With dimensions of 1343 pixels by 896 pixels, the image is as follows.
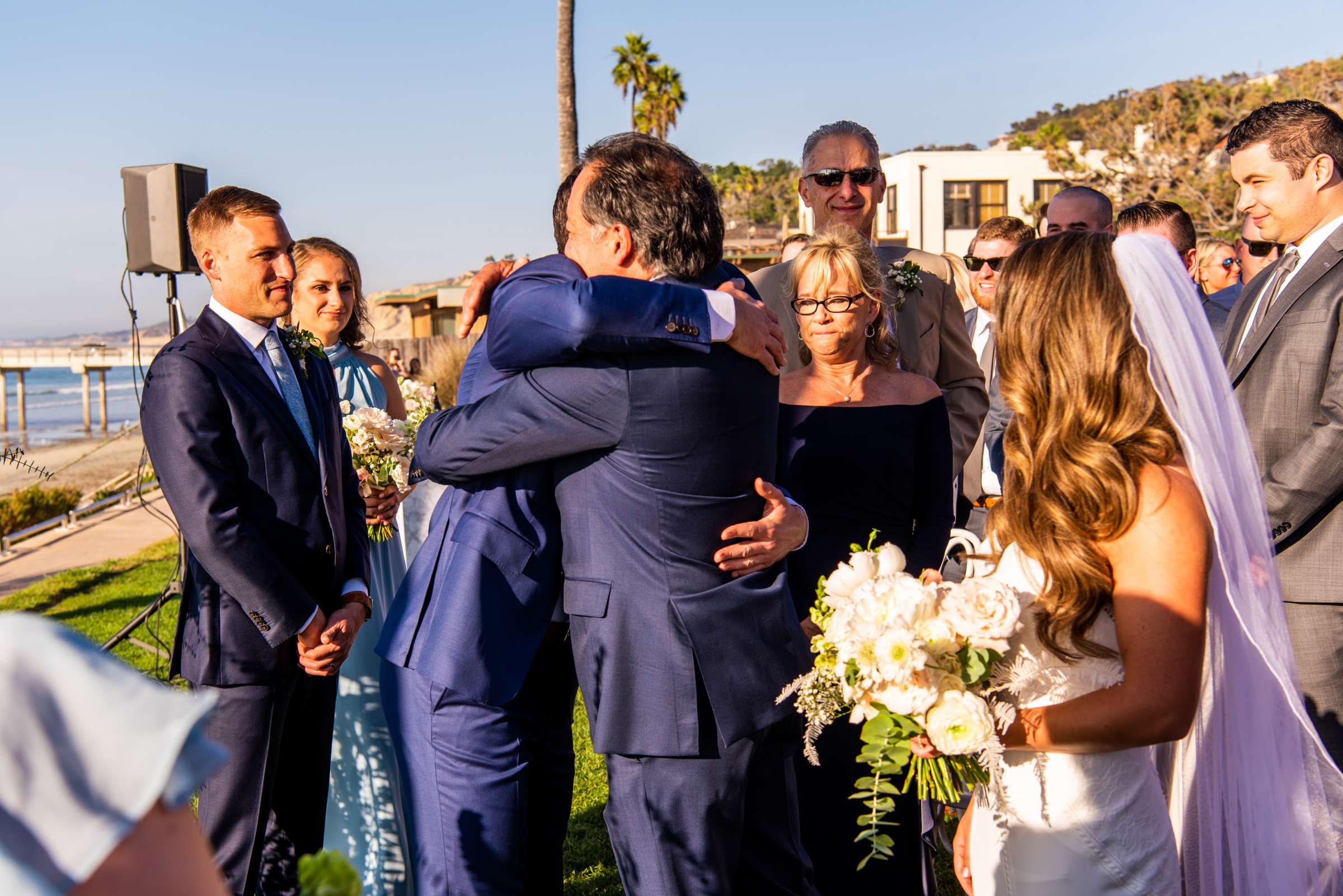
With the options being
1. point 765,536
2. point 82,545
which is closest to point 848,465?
point 765,536

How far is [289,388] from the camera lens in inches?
154

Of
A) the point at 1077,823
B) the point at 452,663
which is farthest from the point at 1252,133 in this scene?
the point at 452,663

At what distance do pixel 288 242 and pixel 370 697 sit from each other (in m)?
2.02

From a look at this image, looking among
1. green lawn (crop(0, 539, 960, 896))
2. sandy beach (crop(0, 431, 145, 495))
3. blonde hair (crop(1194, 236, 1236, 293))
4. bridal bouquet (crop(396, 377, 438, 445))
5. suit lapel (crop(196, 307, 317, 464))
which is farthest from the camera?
sandy beach (crop(0, 431, 145, 495))

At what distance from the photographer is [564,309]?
8.44 feet

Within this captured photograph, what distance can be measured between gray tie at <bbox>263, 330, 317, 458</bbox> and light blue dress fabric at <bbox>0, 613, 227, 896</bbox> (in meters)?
2.94

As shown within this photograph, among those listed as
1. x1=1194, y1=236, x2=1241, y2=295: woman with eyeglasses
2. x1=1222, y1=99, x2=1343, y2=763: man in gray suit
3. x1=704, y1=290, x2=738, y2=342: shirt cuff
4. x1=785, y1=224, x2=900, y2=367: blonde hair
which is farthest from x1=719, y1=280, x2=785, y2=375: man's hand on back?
x1=1194, y1=236, x2=1241, y2=295: woman with eyeglasses

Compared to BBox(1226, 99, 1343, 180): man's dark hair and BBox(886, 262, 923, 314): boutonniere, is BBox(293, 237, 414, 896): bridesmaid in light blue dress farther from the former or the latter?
BBox(1226, 99, 1343, 180): man's dark hair

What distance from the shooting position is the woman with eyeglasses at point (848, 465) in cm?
396

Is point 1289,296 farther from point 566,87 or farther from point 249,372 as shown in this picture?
point 566,87

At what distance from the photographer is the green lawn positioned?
464 cm

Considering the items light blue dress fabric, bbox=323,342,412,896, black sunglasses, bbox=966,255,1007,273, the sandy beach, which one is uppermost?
black sunglasses, bbox=966,255,1007,273

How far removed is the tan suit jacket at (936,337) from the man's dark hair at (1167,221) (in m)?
2.05

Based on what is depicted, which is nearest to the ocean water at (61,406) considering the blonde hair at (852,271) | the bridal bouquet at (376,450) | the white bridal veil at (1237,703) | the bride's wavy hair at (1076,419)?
the bridal bouquet at (376,450)
